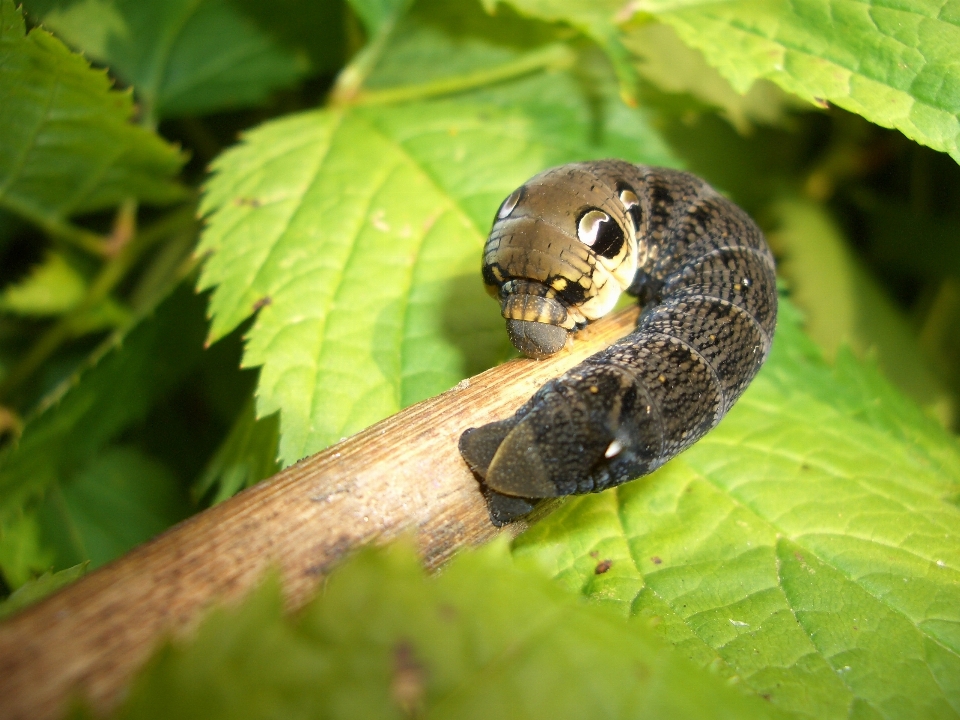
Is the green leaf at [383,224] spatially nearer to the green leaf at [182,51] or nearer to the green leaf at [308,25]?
the green leaf at [308,25]

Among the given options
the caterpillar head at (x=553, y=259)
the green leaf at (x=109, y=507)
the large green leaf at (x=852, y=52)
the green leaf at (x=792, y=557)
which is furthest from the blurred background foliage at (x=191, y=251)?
the green leaf at (x=792, y=557)

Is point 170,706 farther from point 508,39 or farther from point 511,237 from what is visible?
point 508,39

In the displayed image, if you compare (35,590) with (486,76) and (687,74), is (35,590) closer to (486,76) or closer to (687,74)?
(486,76)

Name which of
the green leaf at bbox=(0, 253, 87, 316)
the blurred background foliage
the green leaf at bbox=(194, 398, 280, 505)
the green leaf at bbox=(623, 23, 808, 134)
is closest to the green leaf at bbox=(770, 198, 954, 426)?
the blurred background foliage

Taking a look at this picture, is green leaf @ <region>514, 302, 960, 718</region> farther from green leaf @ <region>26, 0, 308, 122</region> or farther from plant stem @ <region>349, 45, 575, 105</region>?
green leaf @ <region>26, 0, 308, 122</region>

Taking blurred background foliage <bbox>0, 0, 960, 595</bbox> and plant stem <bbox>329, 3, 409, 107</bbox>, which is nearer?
blurred background foliage <bbox>0, 0, 960, 595</bbox>
